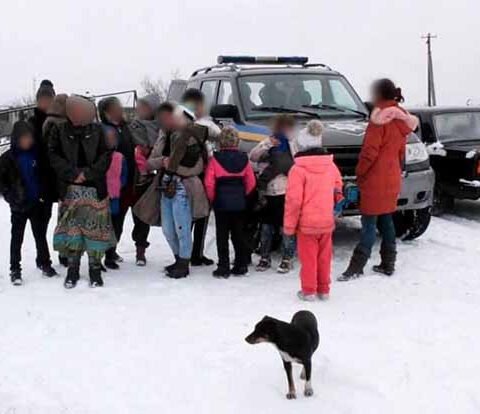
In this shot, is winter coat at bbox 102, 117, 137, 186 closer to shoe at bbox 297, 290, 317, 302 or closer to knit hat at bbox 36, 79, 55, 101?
knit hat at bbox 36, 79, 55, 101

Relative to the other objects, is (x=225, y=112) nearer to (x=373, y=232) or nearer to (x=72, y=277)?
(x=373, y=232)

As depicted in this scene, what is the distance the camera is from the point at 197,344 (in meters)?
4.60

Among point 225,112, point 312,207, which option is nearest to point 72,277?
point 312,207

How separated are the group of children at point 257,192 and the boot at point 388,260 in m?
0.86

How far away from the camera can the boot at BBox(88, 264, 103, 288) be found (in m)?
5.94

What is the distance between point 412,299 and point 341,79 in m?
3.71

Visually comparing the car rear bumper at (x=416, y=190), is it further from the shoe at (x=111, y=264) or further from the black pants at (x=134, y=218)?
the shoe at (x=111, y=264)

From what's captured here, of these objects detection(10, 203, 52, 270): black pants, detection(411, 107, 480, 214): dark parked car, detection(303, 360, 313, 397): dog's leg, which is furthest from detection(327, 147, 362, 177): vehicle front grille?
detection(411, 107, 480, 214): dark parked car

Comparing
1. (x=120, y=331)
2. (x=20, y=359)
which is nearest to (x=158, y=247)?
(x=120, y=331)

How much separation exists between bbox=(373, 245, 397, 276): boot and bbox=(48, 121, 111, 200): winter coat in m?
2.69

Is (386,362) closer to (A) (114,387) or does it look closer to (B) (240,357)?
(B) (240,357)

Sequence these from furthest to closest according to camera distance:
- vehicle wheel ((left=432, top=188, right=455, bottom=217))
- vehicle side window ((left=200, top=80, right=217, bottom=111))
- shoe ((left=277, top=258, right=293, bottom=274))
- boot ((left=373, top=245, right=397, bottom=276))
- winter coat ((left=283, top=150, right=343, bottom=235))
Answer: vehicle wheel ((left=432, top=188, right=455, bottom=217)) → vehicle side window ((left=200, top=80, right=217, bottom=111)) → shoe ((left=277, top=258, right=293, bottom=274)) → boot ((left=373, top=245, right=397, bottom=276)) → winter coat ((left=283, top=150, right=343, bottom=235))

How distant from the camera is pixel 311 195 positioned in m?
5.54

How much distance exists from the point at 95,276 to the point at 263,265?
5.38 feet
